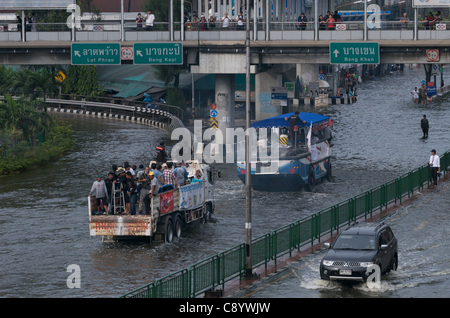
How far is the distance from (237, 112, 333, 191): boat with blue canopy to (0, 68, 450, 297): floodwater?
77 centimetres

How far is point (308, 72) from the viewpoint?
7000 centimetres

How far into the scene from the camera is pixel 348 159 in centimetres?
4247

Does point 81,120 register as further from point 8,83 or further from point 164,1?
point 164,1

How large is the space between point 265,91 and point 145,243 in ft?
107

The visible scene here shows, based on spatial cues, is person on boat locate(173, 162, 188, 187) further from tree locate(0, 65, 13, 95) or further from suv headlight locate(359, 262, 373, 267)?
tree locate(0, 65, 13, 95)

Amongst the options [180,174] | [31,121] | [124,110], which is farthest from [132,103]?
[180,174]

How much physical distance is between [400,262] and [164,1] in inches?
1942

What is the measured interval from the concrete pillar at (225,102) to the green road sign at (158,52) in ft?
14.9

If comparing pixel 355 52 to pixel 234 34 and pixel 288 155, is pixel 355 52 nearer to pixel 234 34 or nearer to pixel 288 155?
pixel 234 34

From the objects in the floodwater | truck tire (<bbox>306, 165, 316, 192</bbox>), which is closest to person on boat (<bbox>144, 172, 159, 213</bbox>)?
the floodwater

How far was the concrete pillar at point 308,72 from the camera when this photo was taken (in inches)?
2746

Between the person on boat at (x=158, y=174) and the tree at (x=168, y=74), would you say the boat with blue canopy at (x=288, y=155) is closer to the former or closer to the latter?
the person on boat at (x=158, y=174)

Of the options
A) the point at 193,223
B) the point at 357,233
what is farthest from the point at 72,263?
the point at 357,233

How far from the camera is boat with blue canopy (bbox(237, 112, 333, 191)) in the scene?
31719 mm
